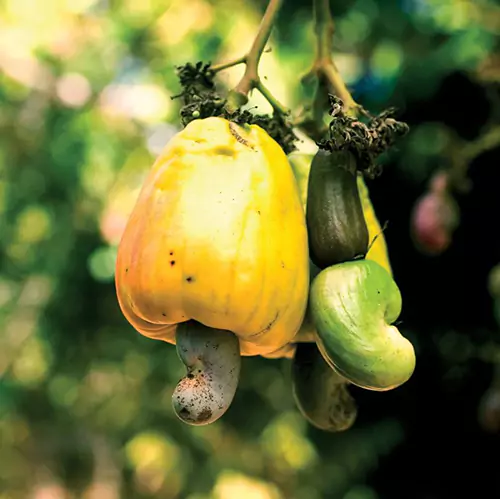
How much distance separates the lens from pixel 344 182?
716 mm

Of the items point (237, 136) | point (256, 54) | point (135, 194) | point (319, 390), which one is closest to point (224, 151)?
point (237, 136)

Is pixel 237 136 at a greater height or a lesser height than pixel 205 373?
greater

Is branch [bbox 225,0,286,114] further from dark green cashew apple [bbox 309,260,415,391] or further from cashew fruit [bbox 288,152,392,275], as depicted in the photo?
dark green cashew apple [bbox 309,260,415,391]

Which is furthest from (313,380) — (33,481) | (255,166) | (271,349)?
(33,481)

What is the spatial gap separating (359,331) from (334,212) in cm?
12

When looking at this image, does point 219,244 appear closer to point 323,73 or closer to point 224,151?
point 224,151

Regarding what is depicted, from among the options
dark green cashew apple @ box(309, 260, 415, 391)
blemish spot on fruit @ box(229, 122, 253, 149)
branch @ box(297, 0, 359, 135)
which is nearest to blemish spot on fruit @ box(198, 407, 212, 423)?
dark green cashew apple @ box(309, 260, 415, 391)

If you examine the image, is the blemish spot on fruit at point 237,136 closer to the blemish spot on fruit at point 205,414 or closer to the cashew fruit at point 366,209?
the cashew fruit at point 366,209

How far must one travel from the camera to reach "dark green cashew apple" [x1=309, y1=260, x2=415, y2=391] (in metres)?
0.63

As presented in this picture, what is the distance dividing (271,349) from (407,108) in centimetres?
177

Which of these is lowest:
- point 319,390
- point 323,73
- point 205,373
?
point 319,390

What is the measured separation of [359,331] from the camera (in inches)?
25.0

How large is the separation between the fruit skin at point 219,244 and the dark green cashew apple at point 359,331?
2cm

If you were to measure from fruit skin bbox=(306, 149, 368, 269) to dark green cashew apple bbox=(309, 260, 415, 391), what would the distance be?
3 cm
